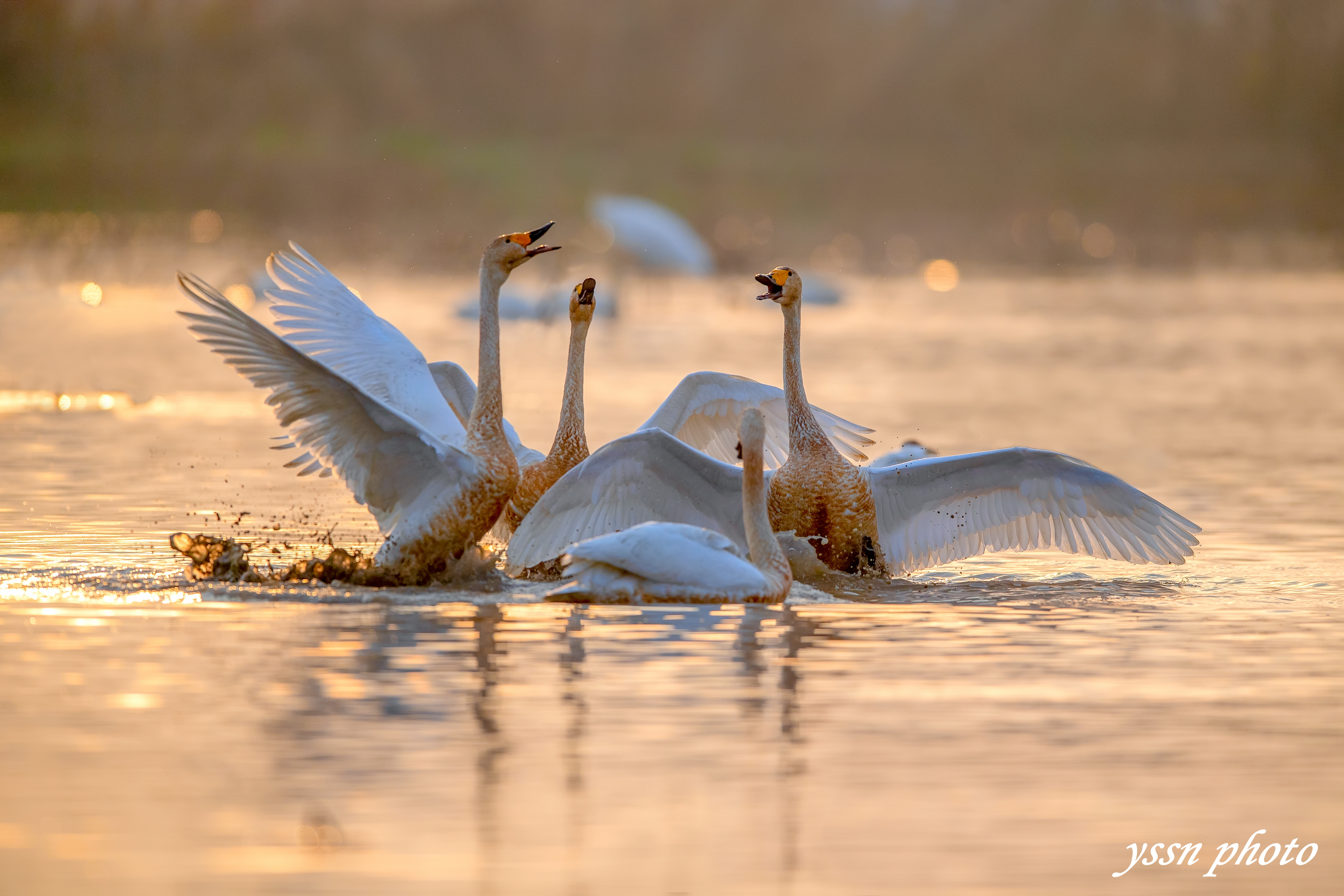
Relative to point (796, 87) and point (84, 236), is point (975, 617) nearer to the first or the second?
point (84, 236)

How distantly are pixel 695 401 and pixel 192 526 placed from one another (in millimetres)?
2531

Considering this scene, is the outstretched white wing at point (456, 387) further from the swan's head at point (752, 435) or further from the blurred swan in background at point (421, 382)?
the swan's head at point (752, 435)

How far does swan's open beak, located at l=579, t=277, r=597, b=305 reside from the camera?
9.46 metres

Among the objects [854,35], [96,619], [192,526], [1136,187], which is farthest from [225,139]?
[96,619]

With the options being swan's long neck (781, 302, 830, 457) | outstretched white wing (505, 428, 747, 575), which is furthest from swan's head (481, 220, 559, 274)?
swan's long neck (781, 302, 830, 457)

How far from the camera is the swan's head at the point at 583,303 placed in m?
9.48

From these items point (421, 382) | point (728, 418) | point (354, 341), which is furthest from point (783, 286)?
point (354, 341)

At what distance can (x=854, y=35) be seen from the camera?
181 ft

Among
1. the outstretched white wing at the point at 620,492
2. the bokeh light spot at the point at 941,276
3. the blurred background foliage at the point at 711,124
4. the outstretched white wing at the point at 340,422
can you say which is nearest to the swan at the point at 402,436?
the outstretched white wing at the point at 340,422

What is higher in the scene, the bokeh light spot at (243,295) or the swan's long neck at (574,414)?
the bokeh light spot at (243,295)

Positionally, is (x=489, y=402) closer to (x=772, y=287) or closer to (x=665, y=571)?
(x=665, y=571)

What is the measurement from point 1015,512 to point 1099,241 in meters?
25.7

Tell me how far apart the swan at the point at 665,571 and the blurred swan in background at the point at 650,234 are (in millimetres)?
18015

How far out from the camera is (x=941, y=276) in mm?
29406
